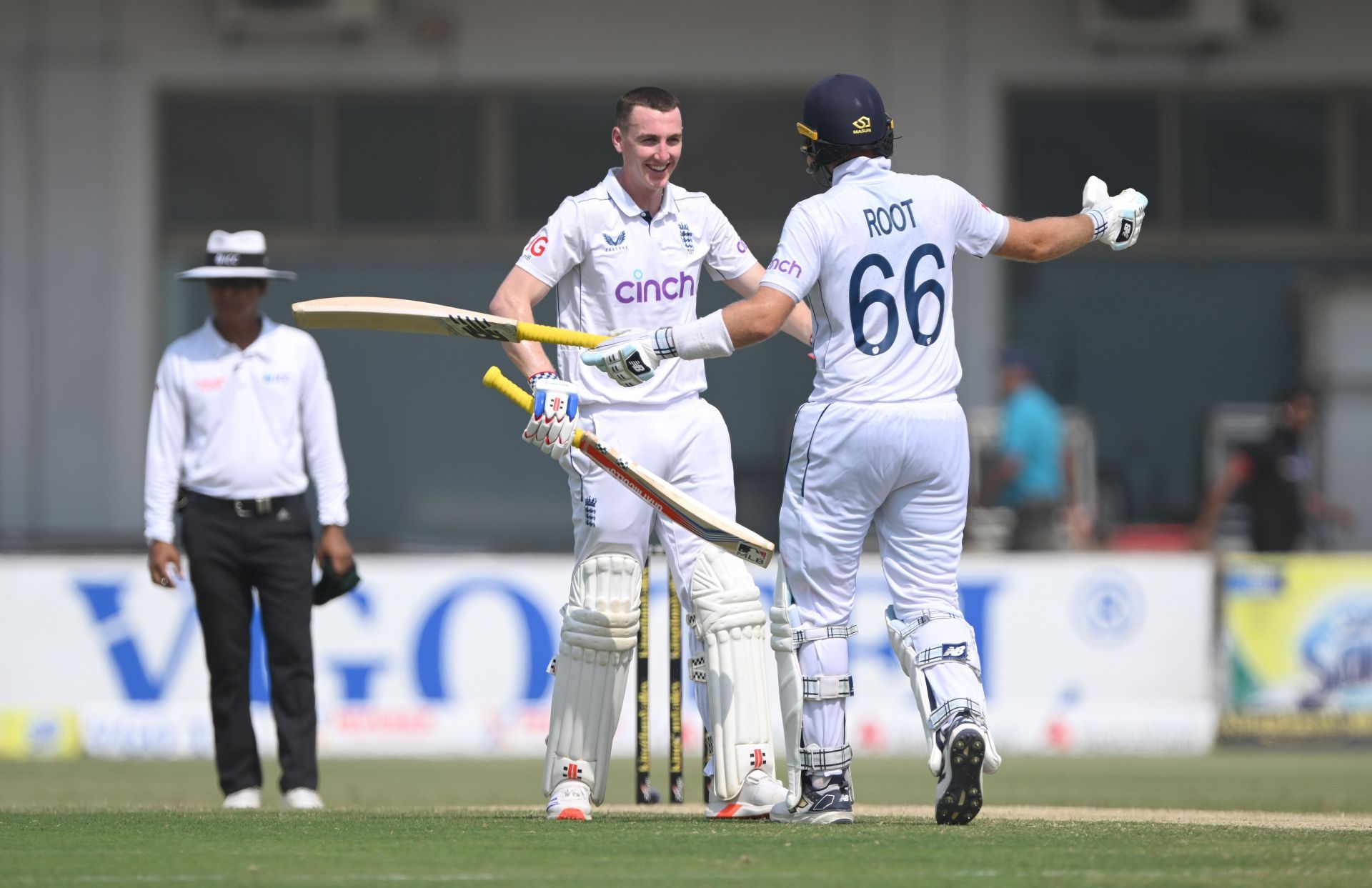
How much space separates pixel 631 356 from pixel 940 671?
3.92 feet

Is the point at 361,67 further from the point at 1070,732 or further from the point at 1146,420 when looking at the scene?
the point at 1070,732

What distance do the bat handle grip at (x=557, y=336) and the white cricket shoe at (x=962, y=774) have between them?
148 centimetres

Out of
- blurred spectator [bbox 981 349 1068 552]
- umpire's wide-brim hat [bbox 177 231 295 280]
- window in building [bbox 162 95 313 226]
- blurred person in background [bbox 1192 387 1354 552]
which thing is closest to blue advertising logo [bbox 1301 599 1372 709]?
blurred person in background [bbox 1192 387 1354 552]

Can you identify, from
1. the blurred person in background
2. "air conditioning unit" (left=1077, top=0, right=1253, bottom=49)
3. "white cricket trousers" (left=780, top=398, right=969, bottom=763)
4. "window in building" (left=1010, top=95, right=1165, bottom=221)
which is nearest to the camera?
"white cricket trousers" (left=780, top=398, right=969, bottom=763)

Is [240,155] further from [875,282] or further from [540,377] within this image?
[875,282]

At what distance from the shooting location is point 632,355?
5.37 m

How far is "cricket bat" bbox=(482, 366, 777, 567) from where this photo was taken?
18.4ft

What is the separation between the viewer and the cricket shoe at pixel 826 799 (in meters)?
5.55

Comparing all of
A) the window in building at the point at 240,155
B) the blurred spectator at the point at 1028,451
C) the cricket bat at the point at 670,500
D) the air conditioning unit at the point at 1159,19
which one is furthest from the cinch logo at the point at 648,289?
the air conditioning unit at the point at 1159,19

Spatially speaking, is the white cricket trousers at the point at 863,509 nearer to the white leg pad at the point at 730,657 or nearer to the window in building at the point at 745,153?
the white leg pad at the point at 730,657


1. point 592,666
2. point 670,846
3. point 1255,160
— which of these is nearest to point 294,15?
point 1255,160

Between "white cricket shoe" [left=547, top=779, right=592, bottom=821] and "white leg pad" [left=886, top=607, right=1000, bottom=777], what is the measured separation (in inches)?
41.1

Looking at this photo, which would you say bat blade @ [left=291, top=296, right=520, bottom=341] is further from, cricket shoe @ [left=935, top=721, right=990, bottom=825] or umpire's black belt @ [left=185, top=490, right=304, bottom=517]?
cricket shoe @ [left=935, top=721, right=990, bottom=825]

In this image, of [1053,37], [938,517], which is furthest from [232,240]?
[1053,37]
